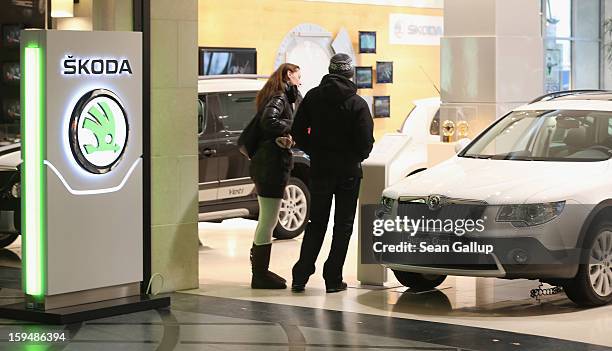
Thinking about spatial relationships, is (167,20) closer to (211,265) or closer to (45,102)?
(45,102)

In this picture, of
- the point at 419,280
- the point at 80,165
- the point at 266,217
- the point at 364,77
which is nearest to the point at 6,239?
the point at 80,165

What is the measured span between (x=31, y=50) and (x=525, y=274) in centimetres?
415

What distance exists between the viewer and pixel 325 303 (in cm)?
1046

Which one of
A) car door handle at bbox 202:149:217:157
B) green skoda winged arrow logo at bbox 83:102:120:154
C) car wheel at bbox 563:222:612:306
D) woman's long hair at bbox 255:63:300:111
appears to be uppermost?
woman's long hair at bbox 255:63:300:111

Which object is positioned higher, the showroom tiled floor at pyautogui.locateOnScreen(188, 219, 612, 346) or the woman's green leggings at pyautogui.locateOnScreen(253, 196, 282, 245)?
the woman's green leggings at pyautogui.locateOnScreen(253, 196, 282, 245)

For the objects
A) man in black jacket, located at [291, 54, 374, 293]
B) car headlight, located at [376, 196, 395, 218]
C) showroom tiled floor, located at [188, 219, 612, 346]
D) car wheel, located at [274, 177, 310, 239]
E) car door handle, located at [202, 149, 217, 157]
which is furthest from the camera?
car wheel, located at [274, 177, 310, 239]

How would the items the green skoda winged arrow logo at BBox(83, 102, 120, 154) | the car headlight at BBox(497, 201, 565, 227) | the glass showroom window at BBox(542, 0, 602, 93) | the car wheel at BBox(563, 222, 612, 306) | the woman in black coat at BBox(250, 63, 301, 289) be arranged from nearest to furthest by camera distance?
the green skoda winged arrow logo at BBox(83, 102, 120, 154)
the car headlight at BBox(497, 201, 565, 227)
the car wheel at BBox(563, 222, 612, 306)
the woman in black coat at BBox(250, 63, 301, 289)
the glass showroom window at BBox(542, 0, 602, 93)

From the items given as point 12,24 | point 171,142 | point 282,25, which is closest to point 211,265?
point 171,142

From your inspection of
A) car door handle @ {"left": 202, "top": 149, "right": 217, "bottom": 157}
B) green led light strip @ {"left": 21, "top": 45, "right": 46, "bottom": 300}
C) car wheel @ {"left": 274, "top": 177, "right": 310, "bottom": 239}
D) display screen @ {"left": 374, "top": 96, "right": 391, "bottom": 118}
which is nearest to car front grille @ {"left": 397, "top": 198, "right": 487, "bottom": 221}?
green led light strip @ {"left": 21, "top": 45, "right": 46, "bottom": 300}

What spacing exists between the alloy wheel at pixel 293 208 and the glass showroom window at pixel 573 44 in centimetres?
1636

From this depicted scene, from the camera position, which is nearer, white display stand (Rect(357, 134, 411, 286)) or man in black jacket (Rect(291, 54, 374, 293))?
man in black jacket (Rect(291, 54, 374, 293))

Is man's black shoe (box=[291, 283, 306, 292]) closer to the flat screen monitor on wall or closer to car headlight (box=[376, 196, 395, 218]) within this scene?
car headlight (box=[376, 196, 395, 218])

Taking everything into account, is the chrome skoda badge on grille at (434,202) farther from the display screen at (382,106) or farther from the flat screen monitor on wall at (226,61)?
the display screen at (382,106)

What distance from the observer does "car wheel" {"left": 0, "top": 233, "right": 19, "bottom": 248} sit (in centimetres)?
1087
